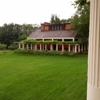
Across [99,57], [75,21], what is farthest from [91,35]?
[75,21]

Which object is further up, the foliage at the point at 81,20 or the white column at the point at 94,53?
the foliage at the point at 81,20

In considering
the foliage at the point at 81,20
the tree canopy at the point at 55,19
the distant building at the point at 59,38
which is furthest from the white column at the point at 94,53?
the tree canopy at the point at 55,19

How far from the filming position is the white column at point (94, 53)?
5.27ft

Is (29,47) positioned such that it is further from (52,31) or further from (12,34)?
(12,34)

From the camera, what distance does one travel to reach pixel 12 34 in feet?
89.3

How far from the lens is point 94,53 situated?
164 centimetres

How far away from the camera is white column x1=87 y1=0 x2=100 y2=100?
1.61m

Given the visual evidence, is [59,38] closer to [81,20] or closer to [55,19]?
[81,20]

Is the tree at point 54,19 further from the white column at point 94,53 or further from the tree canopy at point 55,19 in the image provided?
the white column at point 94,53

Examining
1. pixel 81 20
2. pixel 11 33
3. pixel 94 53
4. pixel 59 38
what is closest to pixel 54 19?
pixel 11 33

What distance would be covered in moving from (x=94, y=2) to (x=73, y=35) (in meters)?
17.5

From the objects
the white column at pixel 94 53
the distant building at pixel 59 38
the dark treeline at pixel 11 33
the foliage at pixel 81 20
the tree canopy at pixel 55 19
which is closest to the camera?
the white column at pixel 94 53

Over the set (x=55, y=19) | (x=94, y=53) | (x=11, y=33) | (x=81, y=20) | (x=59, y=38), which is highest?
(x=55, y=19)

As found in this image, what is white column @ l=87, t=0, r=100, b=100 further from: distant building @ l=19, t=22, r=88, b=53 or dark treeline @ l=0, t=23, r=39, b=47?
dark treeline @ l=0, t=23, r=39, b=47
